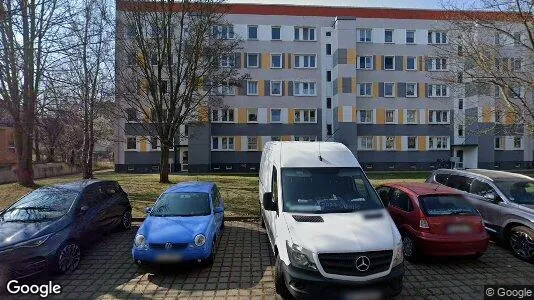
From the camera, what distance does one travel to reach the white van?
14.9 feet

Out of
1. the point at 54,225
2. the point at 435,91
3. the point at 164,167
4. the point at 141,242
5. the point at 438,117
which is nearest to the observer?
the point at 141,242

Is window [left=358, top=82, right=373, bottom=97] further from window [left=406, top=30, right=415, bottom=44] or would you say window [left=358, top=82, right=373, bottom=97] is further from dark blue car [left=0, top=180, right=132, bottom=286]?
dark blue car [left=0, top=180, right=132, bottom=286]

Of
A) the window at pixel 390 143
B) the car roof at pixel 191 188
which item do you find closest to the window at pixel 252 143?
the window at pixel 390 143

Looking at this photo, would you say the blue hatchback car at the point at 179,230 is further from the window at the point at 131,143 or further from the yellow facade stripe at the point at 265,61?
the yellow facade stripe at the point at 265,61

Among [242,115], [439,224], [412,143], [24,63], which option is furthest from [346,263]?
[412,143]

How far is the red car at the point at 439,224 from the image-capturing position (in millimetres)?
6398

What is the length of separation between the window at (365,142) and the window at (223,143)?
1357 cm

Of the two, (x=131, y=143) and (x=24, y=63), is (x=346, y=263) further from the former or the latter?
(x=131, y=143)

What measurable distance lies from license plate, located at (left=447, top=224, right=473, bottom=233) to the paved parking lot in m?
0.73

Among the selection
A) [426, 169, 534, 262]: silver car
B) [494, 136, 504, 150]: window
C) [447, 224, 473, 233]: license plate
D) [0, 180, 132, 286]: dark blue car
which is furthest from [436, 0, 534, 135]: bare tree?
[494, 136, 504, 150]: window

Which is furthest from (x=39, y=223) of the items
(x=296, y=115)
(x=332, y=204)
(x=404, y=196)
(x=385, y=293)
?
(x=296, y=115)

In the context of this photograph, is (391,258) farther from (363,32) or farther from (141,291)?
(363,32)

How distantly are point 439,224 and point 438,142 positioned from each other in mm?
34178

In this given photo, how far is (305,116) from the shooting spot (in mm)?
35781
